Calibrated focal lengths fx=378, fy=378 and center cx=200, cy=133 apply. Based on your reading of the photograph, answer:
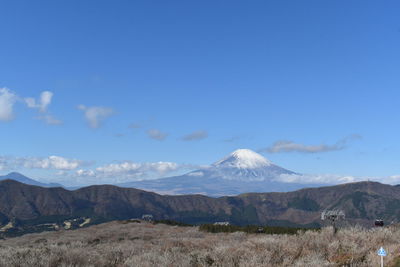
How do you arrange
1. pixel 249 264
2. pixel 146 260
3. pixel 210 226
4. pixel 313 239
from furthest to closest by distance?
pixel 210 226, pixel 313 239, pixel 146 260, pixel 249 264

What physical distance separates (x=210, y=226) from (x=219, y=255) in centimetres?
9022

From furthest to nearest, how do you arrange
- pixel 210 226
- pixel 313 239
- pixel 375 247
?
1. pixel 210 226
2. pixel 313 239
3. pixel 375 247

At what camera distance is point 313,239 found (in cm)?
2930

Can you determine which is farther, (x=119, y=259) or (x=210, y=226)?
(x=210, y=226)

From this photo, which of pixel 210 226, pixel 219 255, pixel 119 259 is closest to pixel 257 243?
pixel 219 255

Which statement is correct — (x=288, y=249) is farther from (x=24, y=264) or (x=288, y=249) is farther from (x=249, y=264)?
(x=24, y=264)

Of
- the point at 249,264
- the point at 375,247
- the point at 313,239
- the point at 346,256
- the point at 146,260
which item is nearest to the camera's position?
the point at 249,264

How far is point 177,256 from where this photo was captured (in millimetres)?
23812

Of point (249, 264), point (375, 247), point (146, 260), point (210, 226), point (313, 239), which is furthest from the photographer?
point (210, 226)

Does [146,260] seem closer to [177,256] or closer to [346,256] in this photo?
[177,256]

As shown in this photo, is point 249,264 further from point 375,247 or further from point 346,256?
point 375,247

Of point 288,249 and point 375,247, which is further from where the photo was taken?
point 375,247

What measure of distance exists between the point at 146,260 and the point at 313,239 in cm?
1406

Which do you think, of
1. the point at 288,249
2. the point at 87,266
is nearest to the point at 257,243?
the point at 288,249
